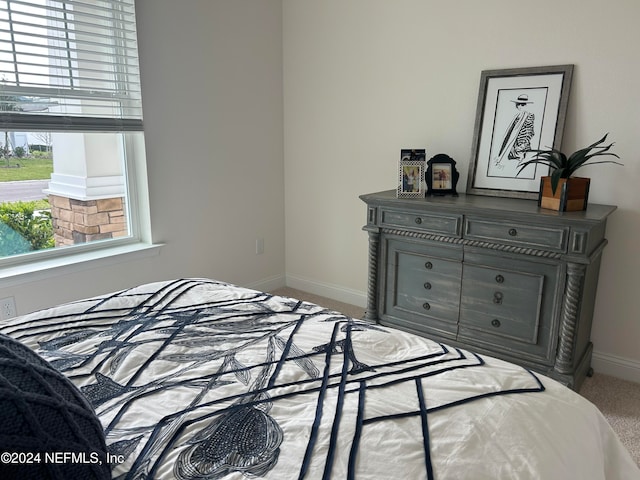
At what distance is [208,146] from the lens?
326 cm

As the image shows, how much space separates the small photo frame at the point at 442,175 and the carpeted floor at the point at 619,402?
4.15 feet

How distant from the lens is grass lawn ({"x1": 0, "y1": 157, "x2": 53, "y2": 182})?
244cm

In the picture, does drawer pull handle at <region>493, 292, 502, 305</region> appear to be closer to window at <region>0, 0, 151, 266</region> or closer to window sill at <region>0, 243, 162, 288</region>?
window sill at <region>0, 243, 162, 288</region>

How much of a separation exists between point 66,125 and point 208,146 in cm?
94

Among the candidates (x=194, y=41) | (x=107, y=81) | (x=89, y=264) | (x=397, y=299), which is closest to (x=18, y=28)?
(x=107, y=81)

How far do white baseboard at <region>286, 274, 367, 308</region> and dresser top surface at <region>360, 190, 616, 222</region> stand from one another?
98 centimetres

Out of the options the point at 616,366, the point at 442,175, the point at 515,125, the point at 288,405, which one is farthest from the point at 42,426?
the point at 616,366

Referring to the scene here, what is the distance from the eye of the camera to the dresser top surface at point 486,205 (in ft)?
7.13

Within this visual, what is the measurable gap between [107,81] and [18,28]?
466mm

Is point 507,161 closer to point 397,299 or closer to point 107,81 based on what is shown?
point 397,299

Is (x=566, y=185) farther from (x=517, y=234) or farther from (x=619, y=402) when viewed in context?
(x=619, y=402)

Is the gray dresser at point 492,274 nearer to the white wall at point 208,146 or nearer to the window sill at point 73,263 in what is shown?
the white wall at point 208,146

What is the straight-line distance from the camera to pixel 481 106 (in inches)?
109

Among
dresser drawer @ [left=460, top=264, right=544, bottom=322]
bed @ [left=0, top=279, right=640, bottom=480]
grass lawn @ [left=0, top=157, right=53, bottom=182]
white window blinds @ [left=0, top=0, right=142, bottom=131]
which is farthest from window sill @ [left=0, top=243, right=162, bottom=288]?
dresser drawer @ [left=460, top=264, right=544, bottom=322]
